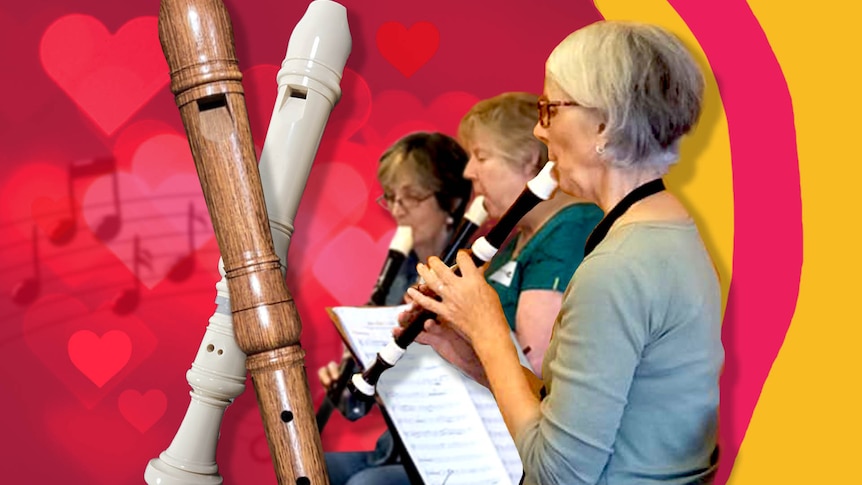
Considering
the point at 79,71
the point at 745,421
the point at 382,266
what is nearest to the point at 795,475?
the point at 745,421

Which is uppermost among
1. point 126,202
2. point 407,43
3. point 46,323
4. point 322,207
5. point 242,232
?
point 407,43

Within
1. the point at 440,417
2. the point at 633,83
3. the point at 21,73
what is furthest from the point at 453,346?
the point at 21,73

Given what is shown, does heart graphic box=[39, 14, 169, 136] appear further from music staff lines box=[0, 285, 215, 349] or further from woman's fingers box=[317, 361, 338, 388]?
woman's fingers box=[317, 361, 338, 388]

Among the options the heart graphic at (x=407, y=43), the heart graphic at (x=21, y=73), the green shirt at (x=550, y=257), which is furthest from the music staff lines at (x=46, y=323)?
the green shirt at (x=550, y=257)

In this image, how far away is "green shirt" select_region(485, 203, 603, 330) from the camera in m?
1.69

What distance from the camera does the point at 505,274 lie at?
1807 mm

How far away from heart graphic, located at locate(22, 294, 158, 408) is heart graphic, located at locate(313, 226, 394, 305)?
50 cm

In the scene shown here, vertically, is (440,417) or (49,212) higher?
(49,212)

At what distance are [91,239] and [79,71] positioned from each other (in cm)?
42

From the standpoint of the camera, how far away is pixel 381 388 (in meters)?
1.61

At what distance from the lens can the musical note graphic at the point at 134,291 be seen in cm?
229

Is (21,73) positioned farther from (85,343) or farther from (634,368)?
(634,368)

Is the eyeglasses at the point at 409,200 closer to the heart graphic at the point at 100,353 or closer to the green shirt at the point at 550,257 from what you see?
the green shirt at the point at 550,257

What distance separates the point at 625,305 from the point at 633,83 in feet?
0.83
